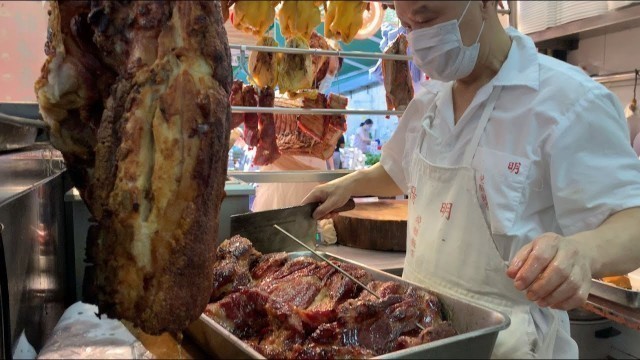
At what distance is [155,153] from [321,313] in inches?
24.9

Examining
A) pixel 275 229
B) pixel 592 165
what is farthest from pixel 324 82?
pixel 592 165

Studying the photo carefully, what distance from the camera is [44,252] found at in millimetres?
1445

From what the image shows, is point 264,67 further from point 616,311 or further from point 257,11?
point 616,311

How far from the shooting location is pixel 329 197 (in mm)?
2217

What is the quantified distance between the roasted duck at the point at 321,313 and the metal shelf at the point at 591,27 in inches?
52.6

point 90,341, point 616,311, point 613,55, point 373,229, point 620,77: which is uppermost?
point 613,55

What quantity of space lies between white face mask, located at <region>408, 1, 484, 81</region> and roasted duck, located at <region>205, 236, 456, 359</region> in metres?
0.69

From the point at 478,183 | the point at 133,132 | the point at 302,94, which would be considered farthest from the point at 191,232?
the point at 302,94

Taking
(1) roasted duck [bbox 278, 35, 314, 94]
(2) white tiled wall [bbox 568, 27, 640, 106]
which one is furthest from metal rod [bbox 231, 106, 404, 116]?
(2) white tiled wall [bbox 568, 27, 640, 106]

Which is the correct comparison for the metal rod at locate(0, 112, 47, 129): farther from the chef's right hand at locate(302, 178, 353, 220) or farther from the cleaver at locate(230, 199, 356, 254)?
the chef's right hand at locate(302, 178, 353, 220)

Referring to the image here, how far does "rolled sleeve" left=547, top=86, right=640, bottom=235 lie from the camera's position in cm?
157

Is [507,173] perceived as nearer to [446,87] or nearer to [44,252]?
[446,87]

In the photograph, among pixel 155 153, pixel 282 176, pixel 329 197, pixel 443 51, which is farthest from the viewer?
pixel 282 176

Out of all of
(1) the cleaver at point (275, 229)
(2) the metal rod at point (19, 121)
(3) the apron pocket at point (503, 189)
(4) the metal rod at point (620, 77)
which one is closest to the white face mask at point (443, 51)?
(3) the apron pocket at point (503, 189)
